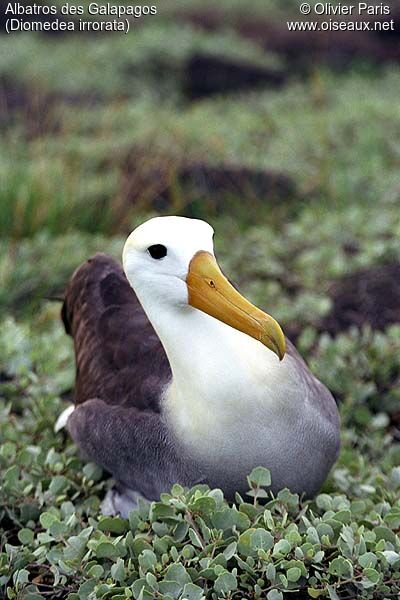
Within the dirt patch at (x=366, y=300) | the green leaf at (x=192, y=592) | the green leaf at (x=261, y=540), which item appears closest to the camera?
the green leaf at (x=192, y=592)

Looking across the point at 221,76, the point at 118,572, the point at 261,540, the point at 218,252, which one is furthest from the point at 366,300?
the point at 221,76

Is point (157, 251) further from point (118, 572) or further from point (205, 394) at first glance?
point (118, 572)

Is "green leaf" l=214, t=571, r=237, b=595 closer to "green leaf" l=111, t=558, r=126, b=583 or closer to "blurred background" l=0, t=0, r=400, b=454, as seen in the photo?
"green leaf" l=111, t=558, r=126, b=583

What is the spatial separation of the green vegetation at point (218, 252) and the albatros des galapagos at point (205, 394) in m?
0.11

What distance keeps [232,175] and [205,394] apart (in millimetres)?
4464

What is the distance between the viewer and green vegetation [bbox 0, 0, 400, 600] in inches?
103

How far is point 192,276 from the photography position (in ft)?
9.03

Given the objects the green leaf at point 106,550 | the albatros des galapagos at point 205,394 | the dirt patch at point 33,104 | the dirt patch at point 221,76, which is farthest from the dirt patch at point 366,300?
the dirt patch at point 221,76

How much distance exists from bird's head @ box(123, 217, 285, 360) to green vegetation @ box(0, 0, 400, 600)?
15.9 inches

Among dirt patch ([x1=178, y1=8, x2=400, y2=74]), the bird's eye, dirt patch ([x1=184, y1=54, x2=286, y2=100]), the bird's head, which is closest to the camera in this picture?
the bird's head

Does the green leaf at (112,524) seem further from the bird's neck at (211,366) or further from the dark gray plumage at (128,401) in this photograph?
the bird's neck at (211,366)

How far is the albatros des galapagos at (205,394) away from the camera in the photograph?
2750 millimetres

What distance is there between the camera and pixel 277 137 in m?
8.26

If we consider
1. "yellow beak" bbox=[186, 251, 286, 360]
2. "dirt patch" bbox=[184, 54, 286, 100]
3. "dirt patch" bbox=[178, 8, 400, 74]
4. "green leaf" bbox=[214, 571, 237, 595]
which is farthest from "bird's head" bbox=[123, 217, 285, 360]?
"dirt patch" bbox=[178, 8, 400, 74]
